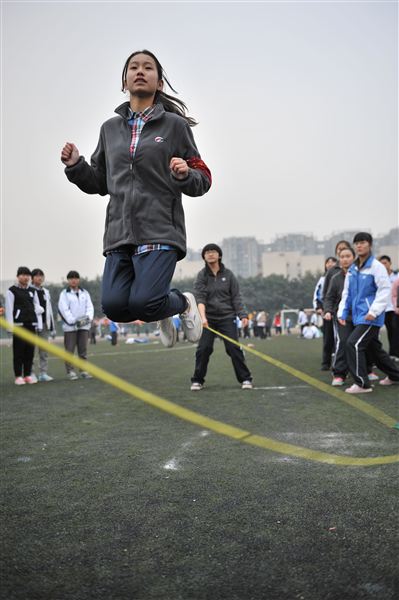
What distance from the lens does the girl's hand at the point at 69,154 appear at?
407 centimetres

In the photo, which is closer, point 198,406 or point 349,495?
point 349,495

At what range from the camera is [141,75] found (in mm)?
4027

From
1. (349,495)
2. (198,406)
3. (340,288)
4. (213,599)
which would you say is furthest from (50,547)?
(340,288)

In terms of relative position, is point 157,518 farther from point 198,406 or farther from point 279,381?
point 279,381

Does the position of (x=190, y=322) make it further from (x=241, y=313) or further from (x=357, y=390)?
(x=357, y=390)

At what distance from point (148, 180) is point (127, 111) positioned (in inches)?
23.8

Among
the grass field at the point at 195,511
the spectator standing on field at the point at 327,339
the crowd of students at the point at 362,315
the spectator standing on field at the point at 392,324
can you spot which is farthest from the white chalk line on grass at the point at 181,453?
the spectator standing on field at the point at 392,324

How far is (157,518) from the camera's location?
117 inches

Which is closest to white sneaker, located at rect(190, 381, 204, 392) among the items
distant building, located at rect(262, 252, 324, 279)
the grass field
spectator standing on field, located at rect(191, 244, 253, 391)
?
spectator standing on field, located at rect(191, 244, 253, 391)

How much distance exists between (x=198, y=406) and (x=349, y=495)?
13.1 feet

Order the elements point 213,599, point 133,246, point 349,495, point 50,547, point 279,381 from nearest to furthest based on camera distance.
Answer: point 213,599 → point 50,547 → point 349,495 → point 133,246 → point 279,381

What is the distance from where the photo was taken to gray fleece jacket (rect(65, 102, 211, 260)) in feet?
12.8

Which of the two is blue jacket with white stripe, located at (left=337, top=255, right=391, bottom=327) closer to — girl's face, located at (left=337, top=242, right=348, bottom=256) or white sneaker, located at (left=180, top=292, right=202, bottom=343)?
girl's face, located at (left=337, top=242, right=348, bottom=256)

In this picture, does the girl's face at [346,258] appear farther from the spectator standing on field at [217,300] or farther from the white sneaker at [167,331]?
the white sneaker at [167,331]
